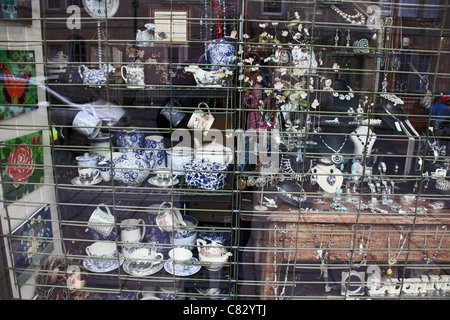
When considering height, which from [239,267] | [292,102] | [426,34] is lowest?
[239,267]

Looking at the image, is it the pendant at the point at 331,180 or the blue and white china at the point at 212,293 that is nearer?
the blue and white china at the point at 212,293

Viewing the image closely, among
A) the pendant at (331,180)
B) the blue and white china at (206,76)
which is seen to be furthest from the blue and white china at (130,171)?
the pendant at (331,180)

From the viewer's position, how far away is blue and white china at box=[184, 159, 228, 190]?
3.43ft

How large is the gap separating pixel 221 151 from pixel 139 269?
47 centimetres

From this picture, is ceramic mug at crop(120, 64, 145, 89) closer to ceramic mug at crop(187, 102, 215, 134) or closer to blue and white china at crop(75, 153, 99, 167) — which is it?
ceramic mug at crop(187, 102, 215, 134)

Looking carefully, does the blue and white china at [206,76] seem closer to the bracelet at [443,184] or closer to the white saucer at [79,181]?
the white saucer at [79,181]

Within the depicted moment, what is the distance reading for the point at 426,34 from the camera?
3.87 ft

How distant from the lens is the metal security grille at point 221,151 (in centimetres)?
107

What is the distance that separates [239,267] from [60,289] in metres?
0.63

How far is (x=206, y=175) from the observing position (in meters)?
1.04

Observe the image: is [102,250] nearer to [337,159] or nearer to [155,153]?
[155,153]
